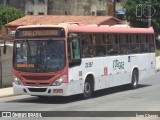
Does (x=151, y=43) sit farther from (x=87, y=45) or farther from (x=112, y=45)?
(x=87, y=45)

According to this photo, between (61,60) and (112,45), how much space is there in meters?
4.21

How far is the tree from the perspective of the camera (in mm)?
58281

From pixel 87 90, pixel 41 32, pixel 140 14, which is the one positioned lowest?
pixel 87 90

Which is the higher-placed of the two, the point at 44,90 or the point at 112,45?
the point at 112,45

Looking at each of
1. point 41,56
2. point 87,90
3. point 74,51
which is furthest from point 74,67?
point 87,90

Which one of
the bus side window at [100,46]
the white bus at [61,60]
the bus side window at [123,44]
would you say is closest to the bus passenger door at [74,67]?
the white bus at [61,60]

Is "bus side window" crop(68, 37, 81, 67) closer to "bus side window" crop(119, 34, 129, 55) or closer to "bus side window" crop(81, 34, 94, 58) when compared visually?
"bus side window" crop(81, 34, 94, 58)

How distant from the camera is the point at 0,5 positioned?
221 feet

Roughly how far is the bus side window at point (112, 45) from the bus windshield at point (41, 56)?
3.70m

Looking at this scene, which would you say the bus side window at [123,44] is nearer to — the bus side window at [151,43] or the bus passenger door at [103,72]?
the bus passenger door at [103,72]

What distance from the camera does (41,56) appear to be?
1781cm

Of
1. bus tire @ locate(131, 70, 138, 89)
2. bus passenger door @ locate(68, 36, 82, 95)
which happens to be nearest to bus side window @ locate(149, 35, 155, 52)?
bus tire @ locate(131, 70, 138, 89)

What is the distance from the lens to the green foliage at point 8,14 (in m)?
63.3

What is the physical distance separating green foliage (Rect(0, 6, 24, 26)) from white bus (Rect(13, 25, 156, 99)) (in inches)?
1719
